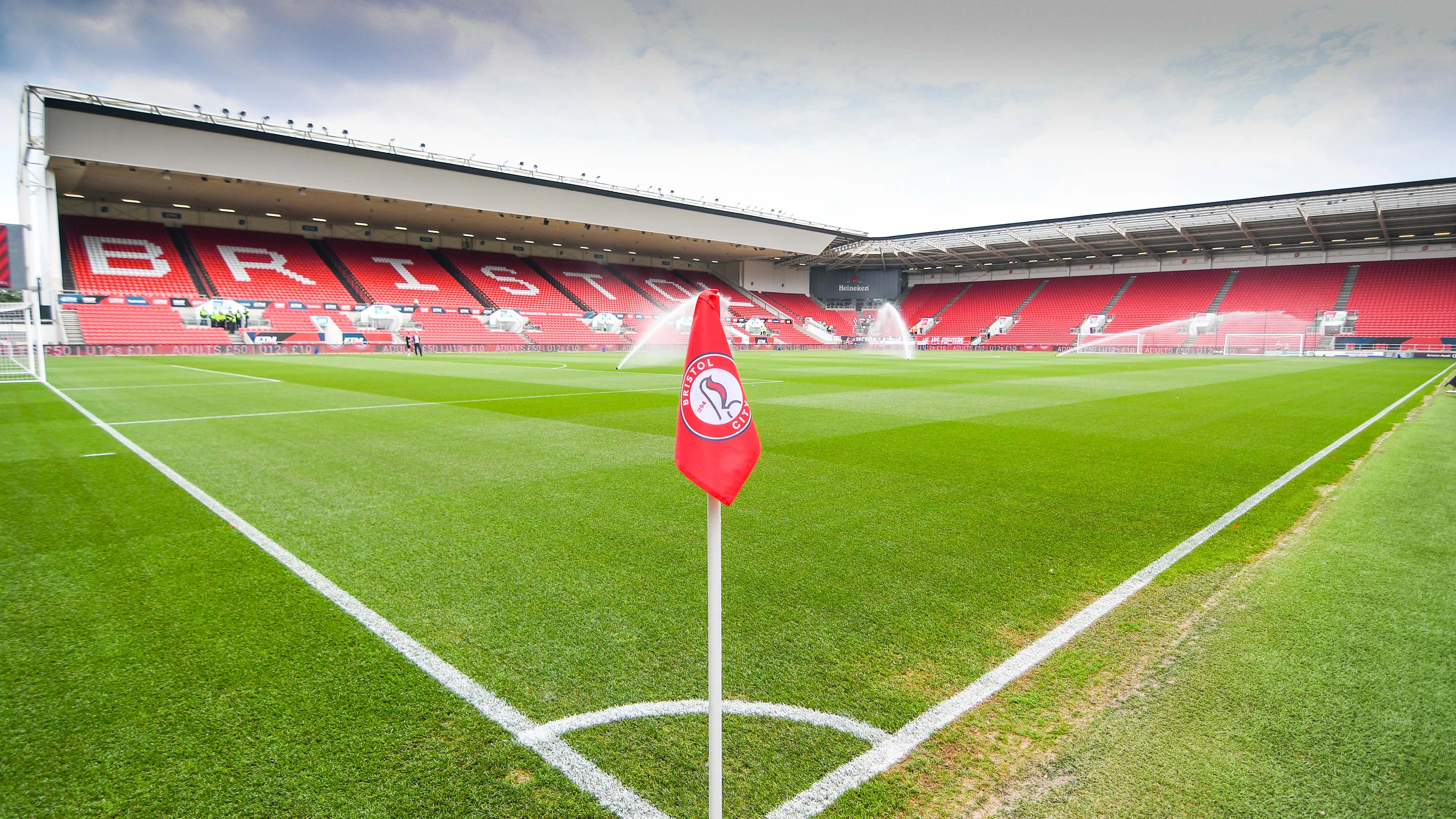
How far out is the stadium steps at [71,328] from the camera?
29766 millimetres

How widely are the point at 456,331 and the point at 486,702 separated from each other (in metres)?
43.5

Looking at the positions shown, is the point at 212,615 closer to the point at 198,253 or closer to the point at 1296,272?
the point at 198,253

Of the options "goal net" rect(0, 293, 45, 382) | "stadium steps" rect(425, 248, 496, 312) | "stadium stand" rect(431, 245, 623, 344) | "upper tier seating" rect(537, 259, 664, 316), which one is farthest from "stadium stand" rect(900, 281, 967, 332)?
"goal net" rect(0, 293, 45, 382)

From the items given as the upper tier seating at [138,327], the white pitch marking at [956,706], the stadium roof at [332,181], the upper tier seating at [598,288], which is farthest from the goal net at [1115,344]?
the upper tier seating at [138,327]

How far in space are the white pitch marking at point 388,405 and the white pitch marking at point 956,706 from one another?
1095cm

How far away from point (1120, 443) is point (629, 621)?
743cm

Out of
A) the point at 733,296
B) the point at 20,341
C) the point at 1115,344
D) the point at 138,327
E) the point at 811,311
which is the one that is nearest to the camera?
the point at 20,341

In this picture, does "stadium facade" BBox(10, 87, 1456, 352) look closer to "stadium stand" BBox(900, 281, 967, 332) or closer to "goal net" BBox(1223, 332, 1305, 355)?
"goal net" BBox(1223, 332, 1305, 355)

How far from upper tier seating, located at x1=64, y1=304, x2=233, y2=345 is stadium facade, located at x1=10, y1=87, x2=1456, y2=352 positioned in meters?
0.11

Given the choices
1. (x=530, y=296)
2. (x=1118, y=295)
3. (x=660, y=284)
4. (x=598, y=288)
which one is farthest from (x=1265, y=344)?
(x=530, y=296)

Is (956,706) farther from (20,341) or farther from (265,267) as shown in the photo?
(265,267)

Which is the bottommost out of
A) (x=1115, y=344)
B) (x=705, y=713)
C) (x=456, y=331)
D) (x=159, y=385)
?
(x=705, y=713)

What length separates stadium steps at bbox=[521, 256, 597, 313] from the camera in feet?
167

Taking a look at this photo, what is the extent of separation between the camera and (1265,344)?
44.9 m
